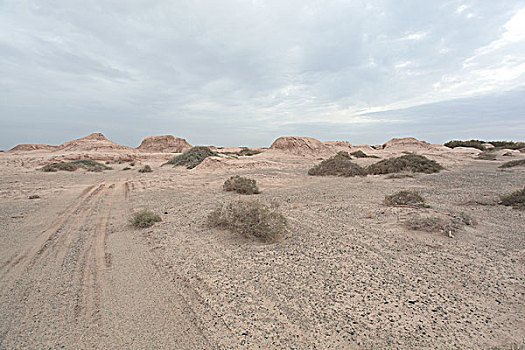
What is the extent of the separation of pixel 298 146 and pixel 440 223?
2425 centimetres

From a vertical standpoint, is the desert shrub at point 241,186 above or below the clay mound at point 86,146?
below

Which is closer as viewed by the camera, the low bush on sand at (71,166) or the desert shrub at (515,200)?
the desert shrub at (515,200)

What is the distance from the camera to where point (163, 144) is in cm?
4616

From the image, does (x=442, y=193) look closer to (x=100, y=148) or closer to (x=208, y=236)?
(x=208, y=236)

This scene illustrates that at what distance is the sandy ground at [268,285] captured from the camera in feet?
7.15

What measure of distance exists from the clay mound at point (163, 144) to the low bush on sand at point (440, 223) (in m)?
44.4

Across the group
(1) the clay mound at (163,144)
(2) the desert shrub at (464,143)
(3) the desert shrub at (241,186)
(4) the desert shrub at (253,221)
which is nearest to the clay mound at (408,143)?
(2) the desert shrub at (464,143)

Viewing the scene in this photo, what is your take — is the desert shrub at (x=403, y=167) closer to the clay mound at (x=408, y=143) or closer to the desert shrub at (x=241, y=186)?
the desert shrub at (x=241, y=186)

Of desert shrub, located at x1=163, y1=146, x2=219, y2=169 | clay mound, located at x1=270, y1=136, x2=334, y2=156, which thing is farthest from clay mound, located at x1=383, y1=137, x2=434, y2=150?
desert shrub, located at x1=163, y1=146, x2=219, y2=169

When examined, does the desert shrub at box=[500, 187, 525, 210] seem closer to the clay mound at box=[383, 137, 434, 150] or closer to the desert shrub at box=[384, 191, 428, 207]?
the desert shrub at box=[384, 191, 428, 207]

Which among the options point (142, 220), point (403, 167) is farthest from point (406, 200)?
point (403, 167)

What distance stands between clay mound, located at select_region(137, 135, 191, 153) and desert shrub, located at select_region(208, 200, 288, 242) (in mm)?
42910

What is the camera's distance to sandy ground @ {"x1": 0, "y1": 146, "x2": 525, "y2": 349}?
218 cm

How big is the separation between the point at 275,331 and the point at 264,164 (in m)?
17.0
